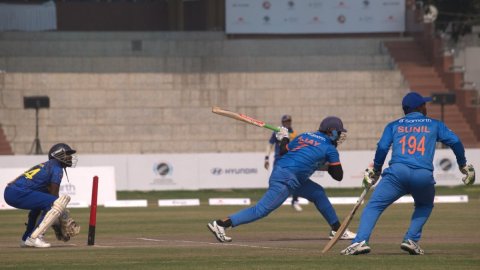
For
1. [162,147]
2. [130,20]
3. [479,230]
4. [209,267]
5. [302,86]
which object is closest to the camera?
[209,267]

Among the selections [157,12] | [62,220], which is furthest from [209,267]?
[157,12]

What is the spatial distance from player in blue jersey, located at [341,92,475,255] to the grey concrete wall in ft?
95.1

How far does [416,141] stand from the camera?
616 inches

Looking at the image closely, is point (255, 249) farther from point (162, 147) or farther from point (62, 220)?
point (162, 147)

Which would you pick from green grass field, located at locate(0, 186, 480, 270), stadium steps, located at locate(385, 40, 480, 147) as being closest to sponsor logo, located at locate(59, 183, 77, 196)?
green grass field, located at locate(0, 186, 480, 270)

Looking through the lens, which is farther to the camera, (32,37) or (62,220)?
(32,37)

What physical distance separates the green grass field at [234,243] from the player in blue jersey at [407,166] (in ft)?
1.06

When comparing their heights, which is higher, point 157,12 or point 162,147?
point 157,12

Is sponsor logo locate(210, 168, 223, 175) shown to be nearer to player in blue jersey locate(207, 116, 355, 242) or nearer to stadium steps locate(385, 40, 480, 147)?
stadium steps locate(385, 40, 480, 147)

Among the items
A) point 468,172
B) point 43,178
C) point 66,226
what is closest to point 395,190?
point 468,172

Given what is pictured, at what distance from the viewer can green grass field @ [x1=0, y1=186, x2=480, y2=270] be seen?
1488cm

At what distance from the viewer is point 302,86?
4762 centimetres

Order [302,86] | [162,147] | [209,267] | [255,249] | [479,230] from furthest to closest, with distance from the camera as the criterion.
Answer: [302,86]
[162,147]
[479,230]
[255,249]
[209,267]

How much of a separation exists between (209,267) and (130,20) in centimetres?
3852
